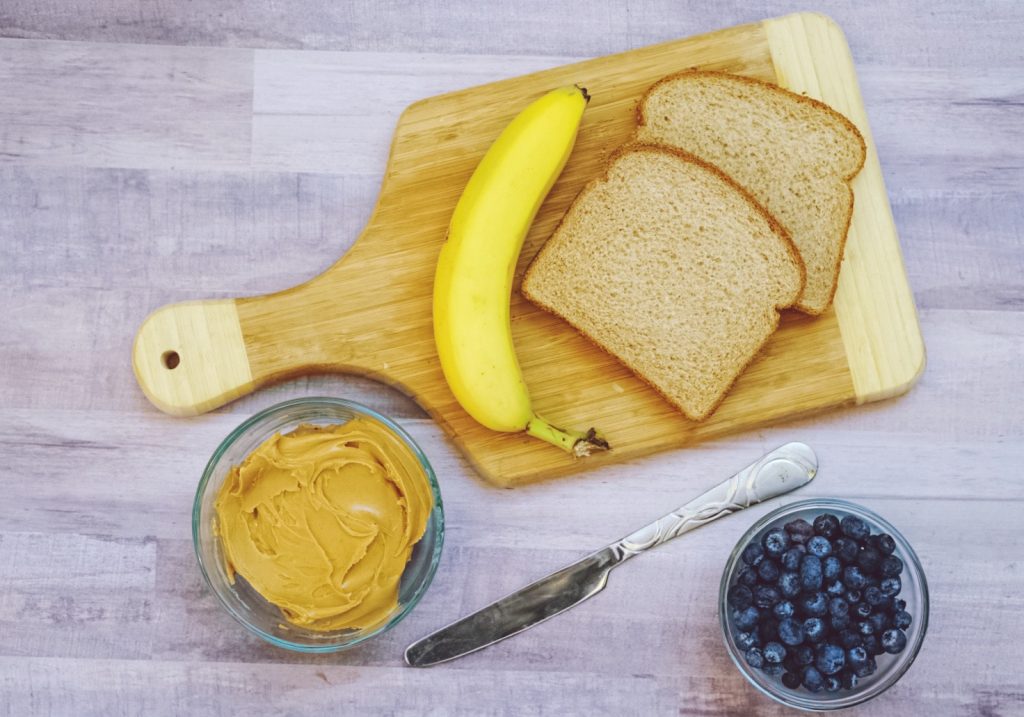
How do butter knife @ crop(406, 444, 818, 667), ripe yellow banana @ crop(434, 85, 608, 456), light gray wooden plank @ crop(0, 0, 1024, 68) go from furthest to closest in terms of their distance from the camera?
1. light gray wooden plank @ crop(0, 0, 1024, 68)
2. butter knife @ crop(406, 444, 818, 667)
3. ripe yellow banana @ crop(434, 85, 608, 456)

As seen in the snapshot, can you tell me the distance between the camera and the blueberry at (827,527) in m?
1.78

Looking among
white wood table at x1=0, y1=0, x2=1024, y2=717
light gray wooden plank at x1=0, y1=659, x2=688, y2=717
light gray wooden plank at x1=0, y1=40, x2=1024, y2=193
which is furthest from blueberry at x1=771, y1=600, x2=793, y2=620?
light gray wooden plank at x1=0, y1=40, x2=1024, y2=193

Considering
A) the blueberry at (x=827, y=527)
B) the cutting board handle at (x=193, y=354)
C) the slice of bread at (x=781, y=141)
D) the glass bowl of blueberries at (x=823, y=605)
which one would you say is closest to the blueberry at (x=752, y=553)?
the glass bowl of blueberries at (x=823, y=605)

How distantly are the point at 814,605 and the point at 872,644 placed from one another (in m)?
0.14

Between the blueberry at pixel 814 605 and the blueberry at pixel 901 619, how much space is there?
14cm

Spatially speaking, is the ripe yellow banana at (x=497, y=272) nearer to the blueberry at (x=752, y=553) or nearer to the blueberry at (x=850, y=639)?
the blueberry at (x=752, y=553)

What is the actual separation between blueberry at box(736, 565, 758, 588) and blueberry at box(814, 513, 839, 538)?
0.14m

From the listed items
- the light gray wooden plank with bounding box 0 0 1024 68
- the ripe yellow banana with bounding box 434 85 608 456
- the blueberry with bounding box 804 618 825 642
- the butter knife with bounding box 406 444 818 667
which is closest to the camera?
the blueberry with bounding box 804 618 825 642

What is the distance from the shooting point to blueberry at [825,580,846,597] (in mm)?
1721

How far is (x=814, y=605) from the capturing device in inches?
67.2

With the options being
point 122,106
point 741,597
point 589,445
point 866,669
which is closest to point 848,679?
point 866,669

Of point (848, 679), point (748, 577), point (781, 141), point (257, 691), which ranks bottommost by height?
point (257, 691)

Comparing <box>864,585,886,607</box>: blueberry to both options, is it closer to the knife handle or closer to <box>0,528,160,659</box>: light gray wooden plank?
the knife handle

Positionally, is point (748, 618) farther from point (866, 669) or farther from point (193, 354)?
point (193, 354)
